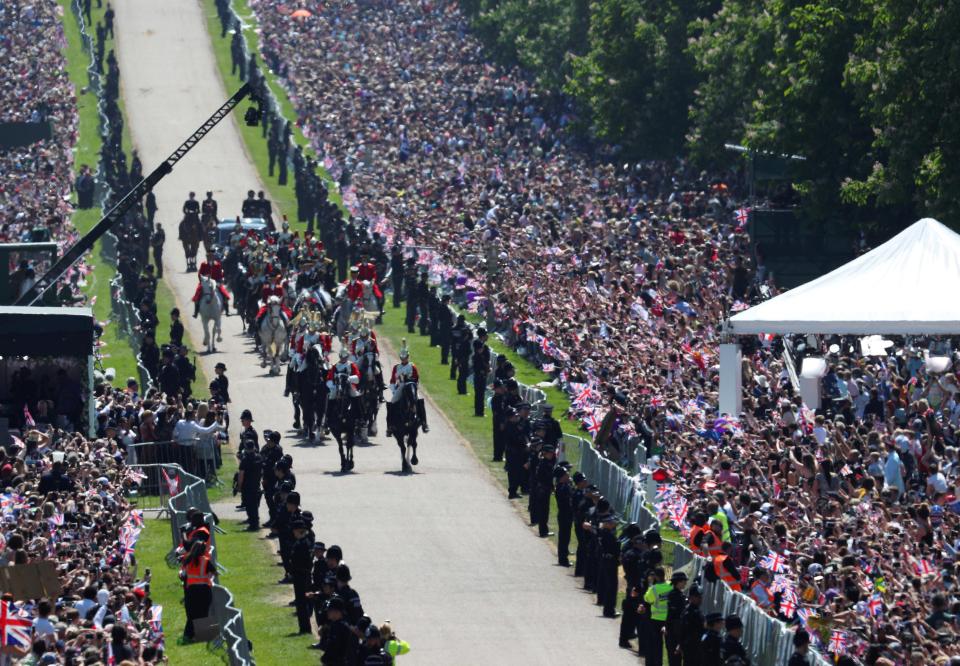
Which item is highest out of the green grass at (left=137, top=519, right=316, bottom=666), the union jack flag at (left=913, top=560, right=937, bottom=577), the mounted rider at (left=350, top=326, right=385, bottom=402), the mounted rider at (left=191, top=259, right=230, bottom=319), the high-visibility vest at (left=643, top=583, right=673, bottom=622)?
the mounted rider at (left=191, top=259, right=230, bottom=319)

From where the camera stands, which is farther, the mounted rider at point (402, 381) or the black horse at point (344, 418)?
the black horse at point (344, 418)

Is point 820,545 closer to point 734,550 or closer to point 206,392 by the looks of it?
point 734,550

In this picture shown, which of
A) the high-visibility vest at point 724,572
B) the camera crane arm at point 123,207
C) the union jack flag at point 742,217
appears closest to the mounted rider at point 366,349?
the camera crane arm at point 123,207

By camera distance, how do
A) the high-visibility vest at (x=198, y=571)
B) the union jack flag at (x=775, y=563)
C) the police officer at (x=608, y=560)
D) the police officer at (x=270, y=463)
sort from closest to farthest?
the union jack flag at (x=775, y=563), the high-visibility vest at (x=198, y=571), the police officer at (x=608, y=560), the police officer at (x=270, y=463)

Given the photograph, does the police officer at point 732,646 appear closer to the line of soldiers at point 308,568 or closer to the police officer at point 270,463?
the line of soldiers at point 308,568

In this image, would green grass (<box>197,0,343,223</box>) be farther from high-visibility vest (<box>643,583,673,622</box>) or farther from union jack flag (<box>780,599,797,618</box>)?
union jack flag (<box>780,599,797,618</box>)

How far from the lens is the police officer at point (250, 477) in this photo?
35531mm

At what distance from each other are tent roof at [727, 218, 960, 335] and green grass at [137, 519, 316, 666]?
26.7 ft

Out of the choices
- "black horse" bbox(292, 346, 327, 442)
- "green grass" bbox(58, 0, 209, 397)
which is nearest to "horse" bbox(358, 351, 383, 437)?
"black horse" bbox(292, 346, 327, 442)

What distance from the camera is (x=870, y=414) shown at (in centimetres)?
3531

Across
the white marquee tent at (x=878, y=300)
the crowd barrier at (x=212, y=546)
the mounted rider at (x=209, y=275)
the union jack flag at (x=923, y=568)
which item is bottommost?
the crowd barrier at (x=212, y=546)

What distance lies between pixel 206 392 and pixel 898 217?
50.8ft

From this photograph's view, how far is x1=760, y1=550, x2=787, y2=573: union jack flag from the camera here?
86.7 ft

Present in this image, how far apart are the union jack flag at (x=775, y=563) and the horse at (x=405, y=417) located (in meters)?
12.4
